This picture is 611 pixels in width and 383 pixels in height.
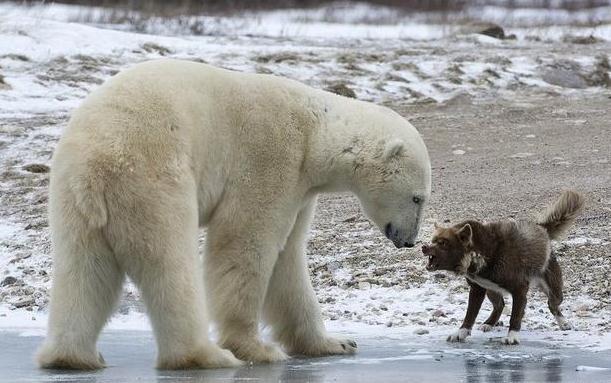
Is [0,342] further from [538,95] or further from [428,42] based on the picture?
[428,42]

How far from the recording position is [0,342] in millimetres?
7102

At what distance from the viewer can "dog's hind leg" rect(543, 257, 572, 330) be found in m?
7.16

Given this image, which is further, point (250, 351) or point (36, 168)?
point (36, 168)

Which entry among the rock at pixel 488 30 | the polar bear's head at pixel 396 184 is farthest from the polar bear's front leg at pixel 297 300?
the rock at pixel 488 30

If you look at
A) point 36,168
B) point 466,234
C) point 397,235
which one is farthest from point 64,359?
point 36,168

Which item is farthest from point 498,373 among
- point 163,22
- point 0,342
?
point 163,22

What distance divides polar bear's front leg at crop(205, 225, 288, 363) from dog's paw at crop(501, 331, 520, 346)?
132 centimetres

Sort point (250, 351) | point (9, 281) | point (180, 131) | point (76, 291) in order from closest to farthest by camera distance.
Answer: point (76, 291)
point (180, 131)
point (250, 351)
point (9, 281)

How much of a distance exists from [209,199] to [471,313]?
179 centimetres

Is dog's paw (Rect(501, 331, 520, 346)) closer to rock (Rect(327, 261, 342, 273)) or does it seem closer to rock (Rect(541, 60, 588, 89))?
rock (Rect(327, 261, 342, 273))

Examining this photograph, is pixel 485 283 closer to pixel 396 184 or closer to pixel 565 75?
pixel 396 184

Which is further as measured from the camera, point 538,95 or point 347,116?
point 538,95

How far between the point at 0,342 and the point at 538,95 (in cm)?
1236

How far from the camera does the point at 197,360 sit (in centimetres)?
590
